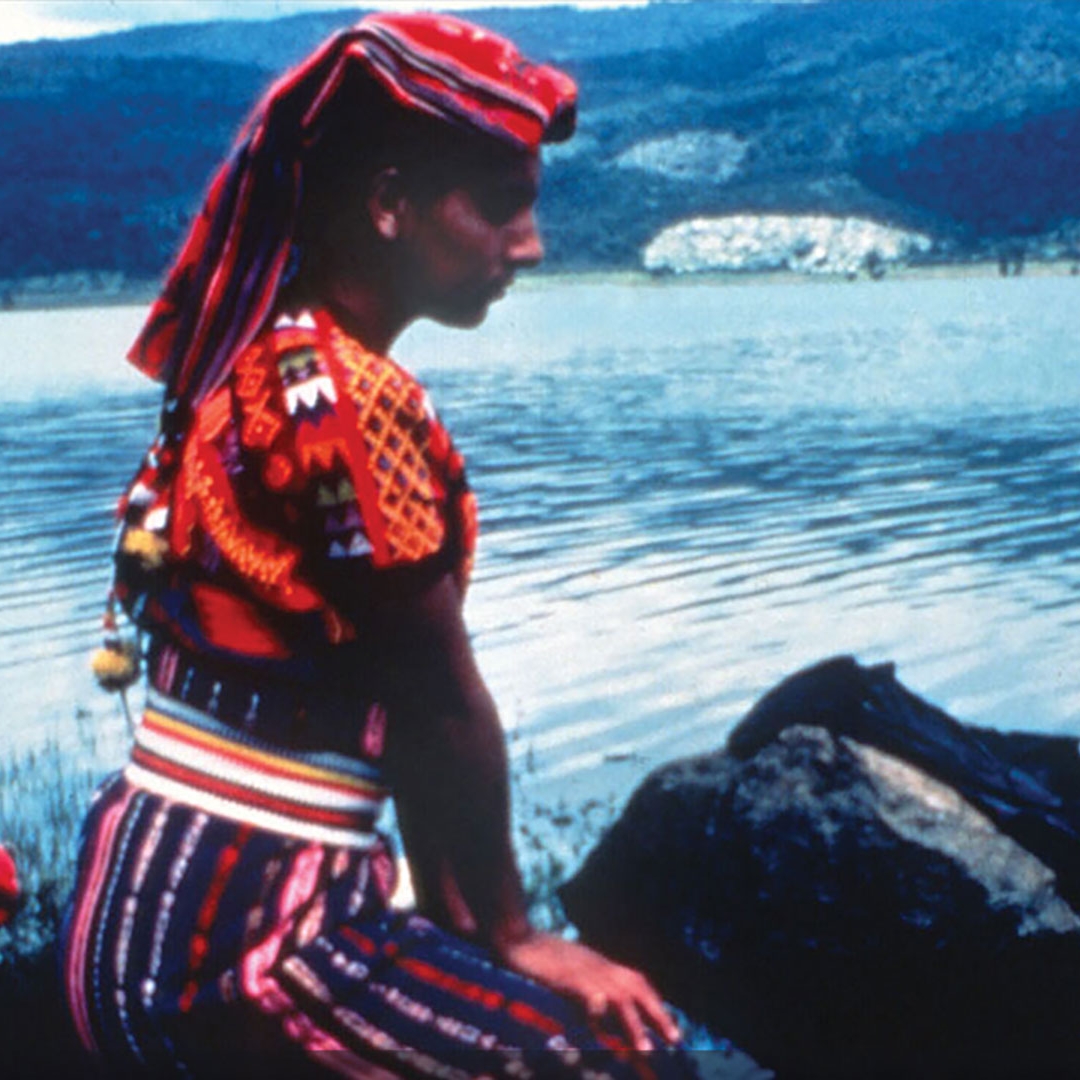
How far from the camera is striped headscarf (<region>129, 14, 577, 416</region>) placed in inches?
56.7

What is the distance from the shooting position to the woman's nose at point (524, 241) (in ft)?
5.03

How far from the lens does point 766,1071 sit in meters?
3.50

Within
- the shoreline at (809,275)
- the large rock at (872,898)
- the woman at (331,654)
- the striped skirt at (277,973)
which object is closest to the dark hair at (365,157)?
the woman at (331,654)

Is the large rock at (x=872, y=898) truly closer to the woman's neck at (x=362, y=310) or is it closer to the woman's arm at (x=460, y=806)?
the woman's arm at (x=460, y=806)

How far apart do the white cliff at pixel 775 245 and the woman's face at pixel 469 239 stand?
1806 inches

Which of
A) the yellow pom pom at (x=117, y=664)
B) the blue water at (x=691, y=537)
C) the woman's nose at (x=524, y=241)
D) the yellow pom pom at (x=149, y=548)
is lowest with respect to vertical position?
the blue water at (x=691, y=537)

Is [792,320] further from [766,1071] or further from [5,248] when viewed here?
[766,1071]

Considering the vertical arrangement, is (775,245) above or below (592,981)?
below

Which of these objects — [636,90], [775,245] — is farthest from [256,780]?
[775,245]

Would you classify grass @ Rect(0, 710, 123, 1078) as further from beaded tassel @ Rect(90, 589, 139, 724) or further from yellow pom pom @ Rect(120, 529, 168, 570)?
yellow pom pom @ Rect(120, 529, 168, 570)

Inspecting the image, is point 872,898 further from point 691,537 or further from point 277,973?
point 691,537

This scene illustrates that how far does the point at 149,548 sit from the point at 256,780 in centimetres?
24

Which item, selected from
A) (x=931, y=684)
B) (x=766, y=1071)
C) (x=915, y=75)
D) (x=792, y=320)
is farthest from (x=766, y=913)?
(x=792, y=320)

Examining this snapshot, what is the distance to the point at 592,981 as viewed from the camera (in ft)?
4.87
